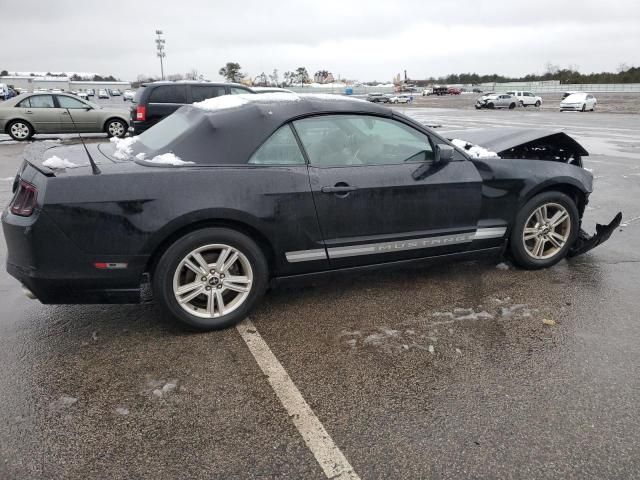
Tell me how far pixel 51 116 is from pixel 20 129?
0.99 meters

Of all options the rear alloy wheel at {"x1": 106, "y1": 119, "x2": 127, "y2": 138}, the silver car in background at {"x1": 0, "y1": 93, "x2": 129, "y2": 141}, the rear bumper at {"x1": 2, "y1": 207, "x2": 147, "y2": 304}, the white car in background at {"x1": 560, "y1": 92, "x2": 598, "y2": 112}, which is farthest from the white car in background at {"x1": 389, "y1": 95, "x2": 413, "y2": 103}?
the rear bumper at {"x1": 2, "y1": 207, "x2": 147, "y2": 304}

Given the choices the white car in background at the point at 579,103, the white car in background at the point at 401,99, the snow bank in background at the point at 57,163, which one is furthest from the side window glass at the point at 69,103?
the white car in background at the point at 401,99

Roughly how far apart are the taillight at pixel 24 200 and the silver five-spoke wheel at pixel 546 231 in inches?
148

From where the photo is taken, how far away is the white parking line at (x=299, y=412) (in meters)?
2.28

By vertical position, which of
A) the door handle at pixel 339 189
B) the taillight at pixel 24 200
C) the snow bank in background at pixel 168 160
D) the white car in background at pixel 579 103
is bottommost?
the white car in background at pixel 579 103

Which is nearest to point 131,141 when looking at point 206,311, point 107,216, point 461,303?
point 107,216

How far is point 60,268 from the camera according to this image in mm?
3143

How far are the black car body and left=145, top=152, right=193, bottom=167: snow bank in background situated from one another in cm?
969

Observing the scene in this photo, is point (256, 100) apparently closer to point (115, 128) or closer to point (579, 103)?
point (115, 128)

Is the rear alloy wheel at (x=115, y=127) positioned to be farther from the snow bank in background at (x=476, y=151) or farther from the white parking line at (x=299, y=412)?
the white parking line at (x=299, y=412)

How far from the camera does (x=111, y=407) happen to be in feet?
8.89

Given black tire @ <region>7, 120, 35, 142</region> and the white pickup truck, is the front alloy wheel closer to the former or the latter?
black tire @ <region>7, 120, 35, 142</region>

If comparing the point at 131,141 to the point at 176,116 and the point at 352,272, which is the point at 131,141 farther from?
the point at 352,272

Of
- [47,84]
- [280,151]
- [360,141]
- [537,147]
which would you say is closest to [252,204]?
[280,151]
